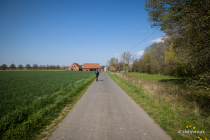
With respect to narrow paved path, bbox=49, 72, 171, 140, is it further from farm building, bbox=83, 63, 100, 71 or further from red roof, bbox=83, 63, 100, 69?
red roof, bbox=83, 63, 100, 69

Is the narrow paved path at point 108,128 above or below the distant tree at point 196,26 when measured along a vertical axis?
below

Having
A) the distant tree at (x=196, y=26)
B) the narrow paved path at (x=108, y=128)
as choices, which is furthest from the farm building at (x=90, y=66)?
the narrow paved path at (x=108, y=128)

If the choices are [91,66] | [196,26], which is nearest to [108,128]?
[196,26]

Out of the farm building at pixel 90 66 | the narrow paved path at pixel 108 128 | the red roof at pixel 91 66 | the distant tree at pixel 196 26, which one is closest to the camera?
the narrow paved path at pixel 108 128

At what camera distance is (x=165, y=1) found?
625cm

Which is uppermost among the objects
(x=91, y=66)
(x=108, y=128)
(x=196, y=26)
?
(x=91, y=66)

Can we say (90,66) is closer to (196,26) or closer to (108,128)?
(196,26)

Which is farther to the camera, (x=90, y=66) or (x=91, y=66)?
(x=90, y=66)

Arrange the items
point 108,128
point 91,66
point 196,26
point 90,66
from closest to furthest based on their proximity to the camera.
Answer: point 108,128 < point 196,26 < point 91,66 < point 90,66

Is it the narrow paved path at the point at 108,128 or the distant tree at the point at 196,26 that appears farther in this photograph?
the distant tree at the point at 196,26

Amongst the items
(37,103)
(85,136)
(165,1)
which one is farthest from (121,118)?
(165,1)

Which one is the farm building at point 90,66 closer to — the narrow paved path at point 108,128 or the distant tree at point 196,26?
the distant tree at point 196,26

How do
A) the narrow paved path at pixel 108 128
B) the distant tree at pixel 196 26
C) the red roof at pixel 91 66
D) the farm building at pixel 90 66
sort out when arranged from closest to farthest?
the narrow paved path at pixel 108 128
the distant tree at pixel 196 26
the farm building at pixel 90 66
the red roof at pixel 91 66

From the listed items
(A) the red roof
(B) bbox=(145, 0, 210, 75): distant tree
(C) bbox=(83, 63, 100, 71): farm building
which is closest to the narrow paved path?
(B) bbox=(145, 0, 210, 75): distant tree
